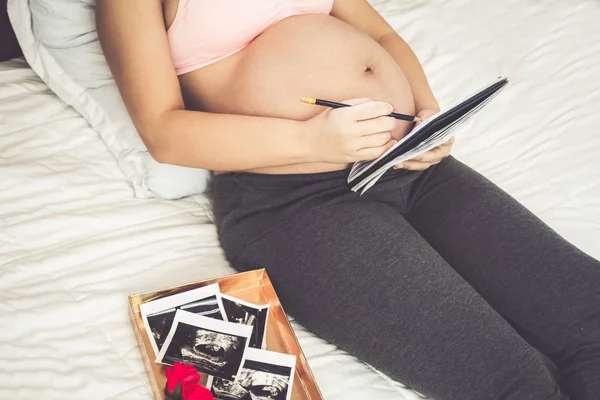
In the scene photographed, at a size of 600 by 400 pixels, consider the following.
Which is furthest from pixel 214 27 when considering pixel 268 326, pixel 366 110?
pixel 268 326

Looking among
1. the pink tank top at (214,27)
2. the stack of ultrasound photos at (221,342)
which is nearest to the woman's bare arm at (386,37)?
the pink tank top at (214,27)

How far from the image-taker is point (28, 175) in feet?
3.68

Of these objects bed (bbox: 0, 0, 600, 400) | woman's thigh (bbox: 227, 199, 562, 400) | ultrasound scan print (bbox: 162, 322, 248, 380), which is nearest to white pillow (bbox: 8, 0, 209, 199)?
bed (bbox: 0, 0, 600, 400)

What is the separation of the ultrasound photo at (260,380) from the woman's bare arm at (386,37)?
620mm

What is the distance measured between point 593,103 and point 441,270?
851 millimetres

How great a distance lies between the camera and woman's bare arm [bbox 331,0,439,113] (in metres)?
1.23

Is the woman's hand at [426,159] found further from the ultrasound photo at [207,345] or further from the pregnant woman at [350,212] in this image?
the ultrasound photo at [207,345]

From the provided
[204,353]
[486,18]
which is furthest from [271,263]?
[486,18]

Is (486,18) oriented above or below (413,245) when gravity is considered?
above

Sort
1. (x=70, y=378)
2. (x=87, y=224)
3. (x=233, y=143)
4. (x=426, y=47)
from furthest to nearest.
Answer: (x=426, y=47)
(x=87, y=224)
(x=233, y=143)
(x=70, y=378)

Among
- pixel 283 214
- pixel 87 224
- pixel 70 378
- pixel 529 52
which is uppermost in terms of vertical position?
pixel 529 52

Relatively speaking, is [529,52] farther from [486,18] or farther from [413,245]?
[413,245]

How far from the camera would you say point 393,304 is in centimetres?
89

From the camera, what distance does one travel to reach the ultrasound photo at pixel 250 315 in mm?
929
